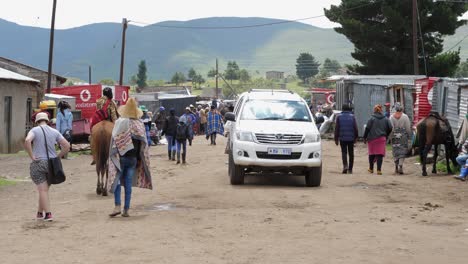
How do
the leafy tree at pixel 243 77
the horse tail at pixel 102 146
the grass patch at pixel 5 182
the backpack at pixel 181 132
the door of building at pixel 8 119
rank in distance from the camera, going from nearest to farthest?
1. the horse tail at pixel 102 146
2. the grass patch at pixel 5 182
3. the backpack at pixel 181 132
4. the door of building at pixel 8 119
5. the leafy tree at pixel 243 77

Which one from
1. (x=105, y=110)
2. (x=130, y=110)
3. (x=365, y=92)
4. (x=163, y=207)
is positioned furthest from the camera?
(x=365, y=92)

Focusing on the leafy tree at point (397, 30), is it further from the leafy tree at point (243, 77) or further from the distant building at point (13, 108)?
the leafy tree at point (243, 77)

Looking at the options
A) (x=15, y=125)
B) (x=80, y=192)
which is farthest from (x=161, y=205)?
(x=15, y=125)

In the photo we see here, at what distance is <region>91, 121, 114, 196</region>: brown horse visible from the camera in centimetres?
1475

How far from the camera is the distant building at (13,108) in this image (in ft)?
92.8

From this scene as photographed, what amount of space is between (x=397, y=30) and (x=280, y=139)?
31185 millimetres

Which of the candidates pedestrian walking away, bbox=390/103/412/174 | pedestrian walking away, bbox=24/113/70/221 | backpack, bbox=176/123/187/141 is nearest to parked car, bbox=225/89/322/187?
pedestrian walking away, bbox=390/103/412/174

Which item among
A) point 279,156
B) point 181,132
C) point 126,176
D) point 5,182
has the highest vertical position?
point 181,132

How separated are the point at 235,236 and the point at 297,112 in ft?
26.3

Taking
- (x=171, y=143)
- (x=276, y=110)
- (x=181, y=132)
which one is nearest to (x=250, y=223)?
(x=276, y=110)

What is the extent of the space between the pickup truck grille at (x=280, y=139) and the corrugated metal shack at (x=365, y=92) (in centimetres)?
1780

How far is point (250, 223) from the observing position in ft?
35.8

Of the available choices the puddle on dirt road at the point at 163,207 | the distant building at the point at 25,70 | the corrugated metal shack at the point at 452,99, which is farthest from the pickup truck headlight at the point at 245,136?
the distant building at the point at 25,70

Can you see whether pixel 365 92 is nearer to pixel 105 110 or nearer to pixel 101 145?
pixel 105 110
